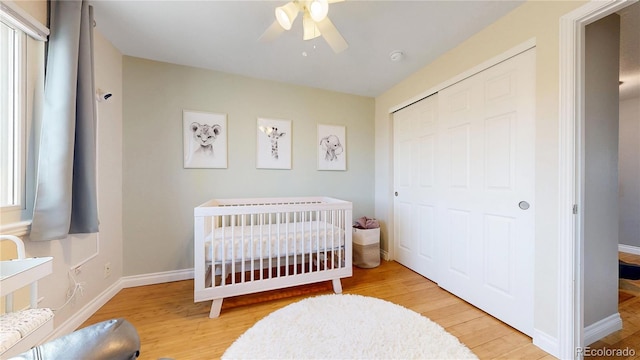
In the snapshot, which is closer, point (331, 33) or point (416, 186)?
point (331, 33)

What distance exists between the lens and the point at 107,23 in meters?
1.74

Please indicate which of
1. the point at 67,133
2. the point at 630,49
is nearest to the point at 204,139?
the point at 67,133

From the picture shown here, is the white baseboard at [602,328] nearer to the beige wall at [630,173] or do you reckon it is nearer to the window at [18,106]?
the beige wall at [630,173]

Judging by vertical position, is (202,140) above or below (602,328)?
above

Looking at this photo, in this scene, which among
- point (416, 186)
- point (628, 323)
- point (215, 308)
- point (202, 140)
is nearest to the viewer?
point (628, 323)

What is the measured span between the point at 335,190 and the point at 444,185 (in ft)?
4.34

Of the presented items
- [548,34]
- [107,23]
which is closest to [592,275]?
[548,34]

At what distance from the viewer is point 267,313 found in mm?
1763

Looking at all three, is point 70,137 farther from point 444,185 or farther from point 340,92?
point 444,185

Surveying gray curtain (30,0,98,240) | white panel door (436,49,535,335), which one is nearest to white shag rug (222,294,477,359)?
white panel door (436,49,535,335)

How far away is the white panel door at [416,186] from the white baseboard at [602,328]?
1008mm

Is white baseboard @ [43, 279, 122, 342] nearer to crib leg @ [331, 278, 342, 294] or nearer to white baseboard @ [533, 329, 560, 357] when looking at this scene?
crib leg @ [331, 278, 342, 294]

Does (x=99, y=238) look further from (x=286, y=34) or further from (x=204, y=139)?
(x=286, y=34)

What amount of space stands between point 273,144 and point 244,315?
5.83 feet
